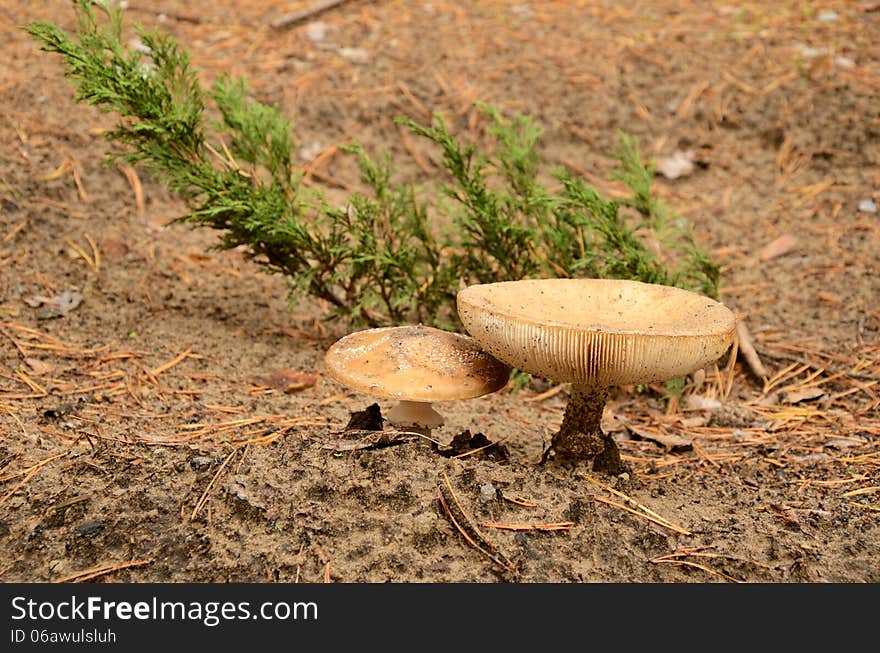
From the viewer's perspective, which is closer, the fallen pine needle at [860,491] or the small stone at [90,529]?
the small stone at [90,529]

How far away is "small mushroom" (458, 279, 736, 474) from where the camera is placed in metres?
2.59

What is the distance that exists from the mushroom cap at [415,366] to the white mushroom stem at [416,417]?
0.29 meters

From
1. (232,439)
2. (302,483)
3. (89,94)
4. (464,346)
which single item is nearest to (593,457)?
(464,346)

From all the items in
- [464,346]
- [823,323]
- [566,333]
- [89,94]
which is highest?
[89,94]

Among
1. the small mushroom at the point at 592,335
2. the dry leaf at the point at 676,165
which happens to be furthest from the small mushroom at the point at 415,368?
the dry leaf at the point at 676,165

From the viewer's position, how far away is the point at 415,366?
2.98m

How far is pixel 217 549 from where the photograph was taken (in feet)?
7.91

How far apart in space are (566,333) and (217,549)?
1.25 metres

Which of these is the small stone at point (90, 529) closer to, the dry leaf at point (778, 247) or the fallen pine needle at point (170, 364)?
the fallen pine needle at point (170, 364)

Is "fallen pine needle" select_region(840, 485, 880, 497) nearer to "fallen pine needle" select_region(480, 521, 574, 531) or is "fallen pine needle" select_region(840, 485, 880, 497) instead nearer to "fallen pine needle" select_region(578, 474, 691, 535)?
"fallen pine needle" select_region(578, 474, 691, 535)

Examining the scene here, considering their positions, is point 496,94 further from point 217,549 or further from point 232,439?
point 217,549

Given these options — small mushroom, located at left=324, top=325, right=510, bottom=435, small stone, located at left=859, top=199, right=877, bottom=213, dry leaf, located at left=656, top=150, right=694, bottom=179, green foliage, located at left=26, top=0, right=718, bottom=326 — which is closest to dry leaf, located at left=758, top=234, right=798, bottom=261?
small stone, located at left=859, top=199, right=877, bottom=213

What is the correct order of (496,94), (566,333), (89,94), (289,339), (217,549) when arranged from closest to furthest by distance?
(217,549) → (566,333) → (89,94) → (289,339) → (496,94)

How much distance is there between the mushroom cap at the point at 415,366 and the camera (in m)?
2.89
